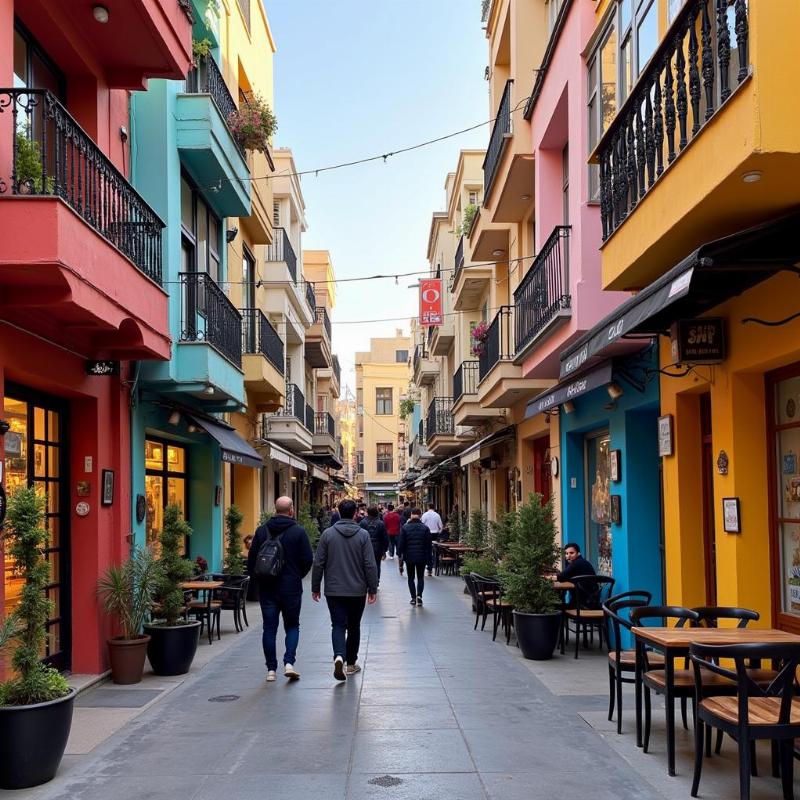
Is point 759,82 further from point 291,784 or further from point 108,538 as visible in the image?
point 108,538

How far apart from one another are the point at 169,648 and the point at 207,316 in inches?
196

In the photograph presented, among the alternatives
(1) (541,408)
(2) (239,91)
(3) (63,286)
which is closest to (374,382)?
(2) (239,91)

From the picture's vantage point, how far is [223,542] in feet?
55.5

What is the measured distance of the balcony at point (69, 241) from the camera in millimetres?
6902

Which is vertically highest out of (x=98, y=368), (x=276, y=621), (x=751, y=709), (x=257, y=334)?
(x=257, y=334)

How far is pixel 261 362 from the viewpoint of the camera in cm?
1720

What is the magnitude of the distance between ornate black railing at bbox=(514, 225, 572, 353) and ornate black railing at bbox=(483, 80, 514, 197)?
2715 millimetres

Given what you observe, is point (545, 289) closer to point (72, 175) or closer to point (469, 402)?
point (72, 175)

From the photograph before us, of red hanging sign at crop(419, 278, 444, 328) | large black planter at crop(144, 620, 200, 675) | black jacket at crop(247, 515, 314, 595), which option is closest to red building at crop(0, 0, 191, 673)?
large black planter at crop(144, 620, 200, 675)

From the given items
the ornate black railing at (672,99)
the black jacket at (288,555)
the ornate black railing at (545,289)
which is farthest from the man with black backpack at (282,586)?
the ornate black railing at (672,99)

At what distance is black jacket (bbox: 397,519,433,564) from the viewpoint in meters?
16.5

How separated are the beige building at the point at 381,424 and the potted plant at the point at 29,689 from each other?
68898 millimetres

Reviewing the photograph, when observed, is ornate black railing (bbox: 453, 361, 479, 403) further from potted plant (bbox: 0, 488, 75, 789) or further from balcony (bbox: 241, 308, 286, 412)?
potted plant (bbox: 0, 488, 75, 789)

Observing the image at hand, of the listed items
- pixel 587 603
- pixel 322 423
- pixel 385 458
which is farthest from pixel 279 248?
pixel 385 458
